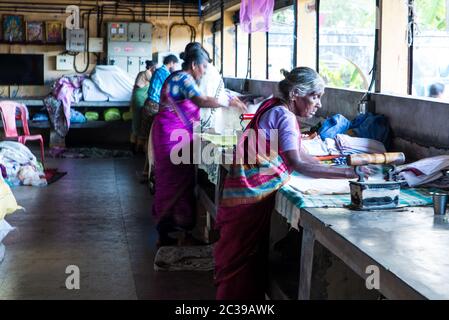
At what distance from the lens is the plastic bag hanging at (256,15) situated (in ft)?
22.1

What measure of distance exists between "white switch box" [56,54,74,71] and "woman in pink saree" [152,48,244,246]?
798 centimetres

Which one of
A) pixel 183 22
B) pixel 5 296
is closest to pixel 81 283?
pixel 5 296

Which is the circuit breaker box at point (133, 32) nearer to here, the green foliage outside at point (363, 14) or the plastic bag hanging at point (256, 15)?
the green foliage outside at point (363, 14)

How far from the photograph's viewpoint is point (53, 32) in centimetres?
1295

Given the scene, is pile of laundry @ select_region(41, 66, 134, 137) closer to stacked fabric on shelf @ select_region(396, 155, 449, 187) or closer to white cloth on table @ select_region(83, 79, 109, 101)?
white cloth on table @ select_region(83, 79, 109, 101)

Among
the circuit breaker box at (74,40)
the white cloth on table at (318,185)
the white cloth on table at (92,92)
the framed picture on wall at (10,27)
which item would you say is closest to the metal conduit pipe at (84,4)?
the framed picture on wall at (10,27)

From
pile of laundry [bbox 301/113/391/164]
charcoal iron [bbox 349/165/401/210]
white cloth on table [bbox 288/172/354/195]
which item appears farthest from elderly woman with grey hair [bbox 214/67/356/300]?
pile of laundry [bbox 301/113/391/164]

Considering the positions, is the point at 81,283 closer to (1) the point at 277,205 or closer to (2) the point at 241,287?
(2) the point at 241,287

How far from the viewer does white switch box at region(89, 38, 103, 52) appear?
12.9m

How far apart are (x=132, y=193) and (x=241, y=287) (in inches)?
176

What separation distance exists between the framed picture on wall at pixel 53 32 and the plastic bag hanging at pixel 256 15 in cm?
619

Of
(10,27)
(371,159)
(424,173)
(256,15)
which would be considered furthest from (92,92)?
(371,159)

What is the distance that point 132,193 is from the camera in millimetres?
7930

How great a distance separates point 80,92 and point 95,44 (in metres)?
1.22
